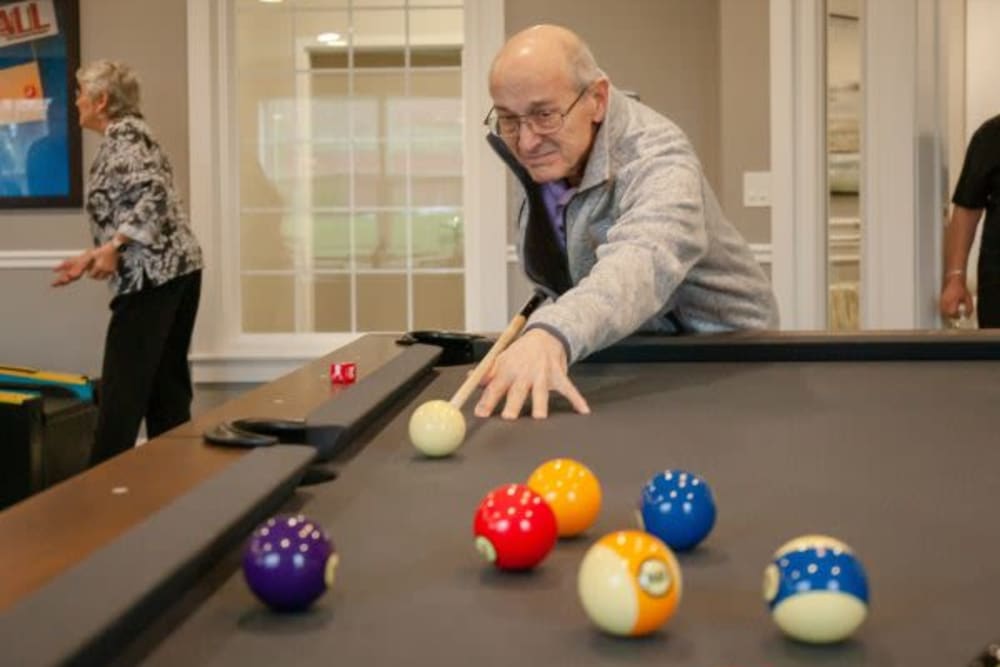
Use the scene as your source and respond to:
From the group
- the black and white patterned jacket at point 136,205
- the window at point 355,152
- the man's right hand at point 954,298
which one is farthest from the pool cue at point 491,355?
the window at point 355,152

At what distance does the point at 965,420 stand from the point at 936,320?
6.89 ft

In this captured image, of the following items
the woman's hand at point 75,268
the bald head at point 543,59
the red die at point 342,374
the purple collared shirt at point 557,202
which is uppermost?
the bald head at point 543,59

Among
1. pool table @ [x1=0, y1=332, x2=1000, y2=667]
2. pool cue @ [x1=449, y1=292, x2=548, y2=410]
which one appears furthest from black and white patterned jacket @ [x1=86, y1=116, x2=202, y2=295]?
pool table @ [x1=0, y1=332, x2=1000, y2=667]

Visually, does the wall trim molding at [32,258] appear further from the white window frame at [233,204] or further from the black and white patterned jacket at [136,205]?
the black and white patterned jacket at [136,205]

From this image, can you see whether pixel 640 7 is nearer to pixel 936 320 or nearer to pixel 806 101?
pixel 806 101

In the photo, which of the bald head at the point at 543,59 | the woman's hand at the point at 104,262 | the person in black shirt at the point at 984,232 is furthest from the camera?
the woman's hand at the point at 104,262

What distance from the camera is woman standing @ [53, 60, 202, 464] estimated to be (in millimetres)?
3876

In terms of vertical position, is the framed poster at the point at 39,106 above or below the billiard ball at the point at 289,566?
above

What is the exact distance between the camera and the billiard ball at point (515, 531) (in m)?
0.92

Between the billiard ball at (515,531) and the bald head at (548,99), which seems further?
the bald head at (548,99)

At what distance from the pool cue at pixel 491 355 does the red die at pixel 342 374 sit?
14 centimetres

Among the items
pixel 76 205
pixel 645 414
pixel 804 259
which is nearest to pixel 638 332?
pixel 645 414

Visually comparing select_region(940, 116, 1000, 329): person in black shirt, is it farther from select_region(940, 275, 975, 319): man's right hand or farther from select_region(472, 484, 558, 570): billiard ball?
select_region(472, 484, 558, 570): billiard ball

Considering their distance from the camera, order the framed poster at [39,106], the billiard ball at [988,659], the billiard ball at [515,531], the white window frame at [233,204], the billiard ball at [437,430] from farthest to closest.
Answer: the framed poster at [39,106]
the white window frame at [233,204]
the billiard ball at [437,430]
the billiard ball at [515,531]
the billiard ball at [988,659]
